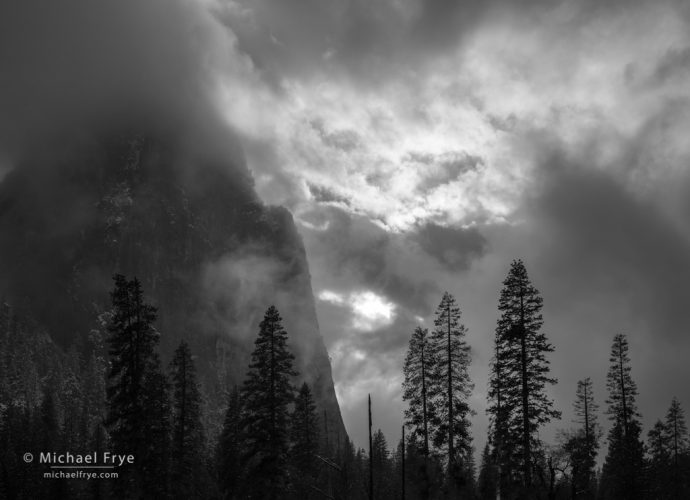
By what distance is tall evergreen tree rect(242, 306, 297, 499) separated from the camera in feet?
124

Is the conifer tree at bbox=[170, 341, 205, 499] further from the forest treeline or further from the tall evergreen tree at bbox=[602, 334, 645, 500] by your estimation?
the tall evergreen tree at bbox=[602, 334, 645, 500]

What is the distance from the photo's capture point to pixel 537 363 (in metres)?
31.5

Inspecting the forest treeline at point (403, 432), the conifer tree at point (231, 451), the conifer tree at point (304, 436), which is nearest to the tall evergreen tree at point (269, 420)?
the forest treeline at point (403, 432)

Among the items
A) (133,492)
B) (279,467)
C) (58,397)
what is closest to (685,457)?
(279,467)

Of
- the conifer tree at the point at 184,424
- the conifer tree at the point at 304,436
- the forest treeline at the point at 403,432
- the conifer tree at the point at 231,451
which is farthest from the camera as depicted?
the conifer tree at the point at 231,451

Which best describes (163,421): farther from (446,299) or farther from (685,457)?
(685,457)

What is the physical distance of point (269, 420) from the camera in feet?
126

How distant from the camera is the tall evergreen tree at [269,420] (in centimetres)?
3775

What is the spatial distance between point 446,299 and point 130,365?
765 inches

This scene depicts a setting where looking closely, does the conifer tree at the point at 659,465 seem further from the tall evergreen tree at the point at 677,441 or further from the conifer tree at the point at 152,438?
the conifer tree at the point at 152,438

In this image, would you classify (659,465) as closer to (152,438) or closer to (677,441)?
→ (677,441)

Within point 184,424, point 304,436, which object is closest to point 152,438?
point 184,424

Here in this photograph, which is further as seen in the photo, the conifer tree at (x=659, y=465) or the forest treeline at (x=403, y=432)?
the conifer tree at (x=659, y=465)

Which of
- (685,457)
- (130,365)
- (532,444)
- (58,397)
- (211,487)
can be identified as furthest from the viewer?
(58,397)
